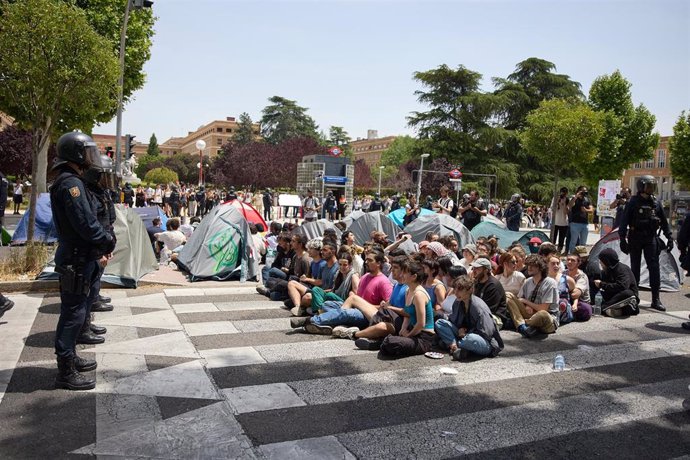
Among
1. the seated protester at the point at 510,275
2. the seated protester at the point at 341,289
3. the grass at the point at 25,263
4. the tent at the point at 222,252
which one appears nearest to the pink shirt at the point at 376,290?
the seated protester at the point at 341,289

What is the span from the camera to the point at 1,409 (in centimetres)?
425

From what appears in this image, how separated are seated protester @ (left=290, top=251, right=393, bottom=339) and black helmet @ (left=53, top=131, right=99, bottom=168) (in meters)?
3.27

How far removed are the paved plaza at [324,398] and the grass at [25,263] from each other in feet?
7.50

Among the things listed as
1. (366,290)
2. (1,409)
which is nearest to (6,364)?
(1,409)

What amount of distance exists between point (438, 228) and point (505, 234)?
73.0 inches

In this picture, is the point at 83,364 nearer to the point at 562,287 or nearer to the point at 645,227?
the point at 562,287

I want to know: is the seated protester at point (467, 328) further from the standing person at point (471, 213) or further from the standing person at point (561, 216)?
the standing person at point (561, 216)

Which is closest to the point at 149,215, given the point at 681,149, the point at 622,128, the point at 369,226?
the point at 369,226

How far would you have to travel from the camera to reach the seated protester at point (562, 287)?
7.69m

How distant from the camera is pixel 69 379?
4691mm

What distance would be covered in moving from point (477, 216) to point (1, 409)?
11910 mm

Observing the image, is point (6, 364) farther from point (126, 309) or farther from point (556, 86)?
point (556, 86)

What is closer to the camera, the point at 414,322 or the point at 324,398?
the point at 324,398

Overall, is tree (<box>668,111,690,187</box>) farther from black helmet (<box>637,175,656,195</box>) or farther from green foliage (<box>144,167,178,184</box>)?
green foliage (<box>144,167,178,184</box>)
